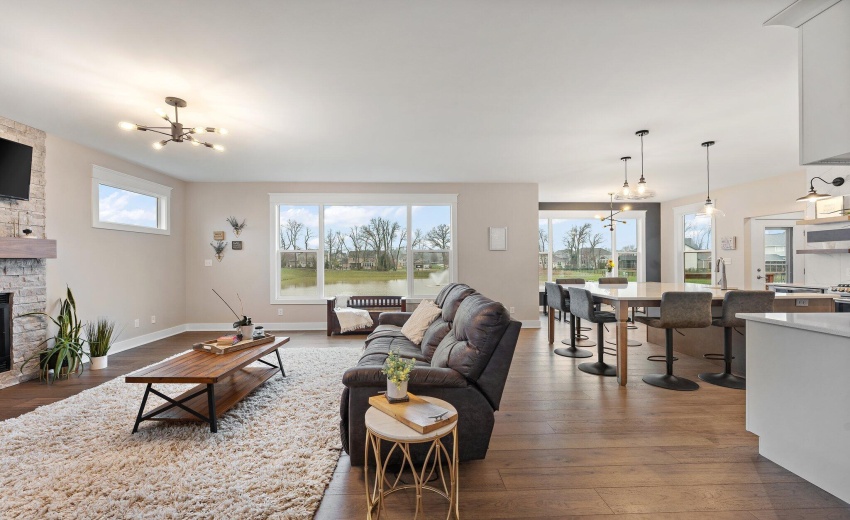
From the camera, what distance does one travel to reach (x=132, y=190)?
16.7 feet

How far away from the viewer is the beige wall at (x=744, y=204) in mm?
5676

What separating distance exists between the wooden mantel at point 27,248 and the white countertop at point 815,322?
584 cm

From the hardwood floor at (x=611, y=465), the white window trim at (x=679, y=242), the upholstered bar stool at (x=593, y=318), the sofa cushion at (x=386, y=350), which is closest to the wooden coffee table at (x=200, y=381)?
the sofa cushion at (x=386, y=350)

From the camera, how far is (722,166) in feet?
17.4

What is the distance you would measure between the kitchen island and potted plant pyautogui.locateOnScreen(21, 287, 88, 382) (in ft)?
18.9

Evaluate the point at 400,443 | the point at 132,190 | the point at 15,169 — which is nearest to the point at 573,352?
the point at 400,443

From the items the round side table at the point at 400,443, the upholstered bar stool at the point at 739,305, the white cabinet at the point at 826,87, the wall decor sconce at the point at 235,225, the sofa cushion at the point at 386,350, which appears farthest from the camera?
the wall decor sconce at the point at 235,225

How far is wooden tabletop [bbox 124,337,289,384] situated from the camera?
2.37 m

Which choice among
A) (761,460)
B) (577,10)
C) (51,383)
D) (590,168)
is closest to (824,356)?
(761,460)

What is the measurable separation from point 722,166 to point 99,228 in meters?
8.33

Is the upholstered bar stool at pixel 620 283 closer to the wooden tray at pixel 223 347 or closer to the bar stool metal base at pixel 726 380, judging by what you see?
the bar stool metal base at pixel 726 380

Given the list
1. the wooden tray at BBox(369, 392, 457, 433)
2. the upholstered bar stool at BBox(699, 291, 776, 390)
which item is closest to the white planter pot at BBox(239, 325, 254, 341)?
the wooden tray at BBox(369, 392, 457, 433)

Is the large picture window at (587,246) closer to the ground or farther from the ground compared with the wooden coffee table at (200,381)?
farther from the ground

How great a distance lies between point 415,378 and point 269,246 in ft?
16.6
